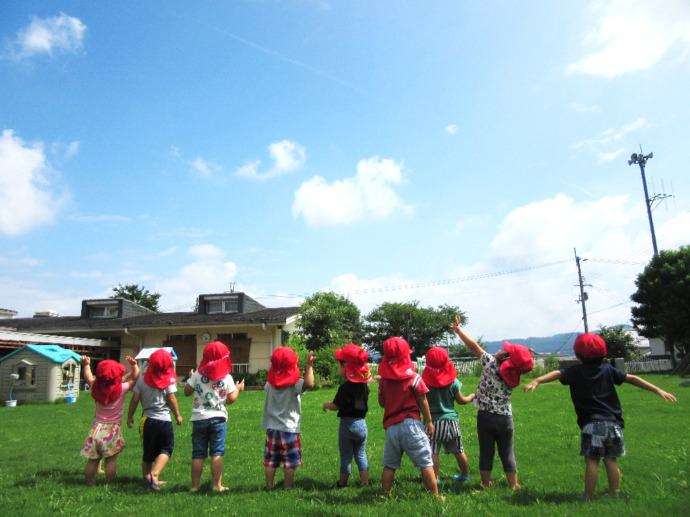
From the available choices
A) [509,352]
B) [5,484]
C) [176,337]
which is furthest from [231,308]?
[509,352]

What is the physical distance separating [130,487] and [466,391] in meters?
14.9

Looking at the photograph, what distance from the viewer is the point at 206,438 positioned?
564cm

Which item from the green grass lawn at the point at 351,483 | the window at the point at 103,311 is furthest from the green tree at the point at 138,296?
the green grass lawn at the point at 351,483

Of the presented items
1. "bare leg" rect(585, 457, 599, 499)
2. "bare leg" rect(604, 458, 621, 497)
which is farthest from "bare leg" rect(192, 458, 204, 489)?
"bare leg" rect(604, 458, 621, 497)

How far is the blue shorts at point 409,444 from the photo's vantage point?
16.2 feet

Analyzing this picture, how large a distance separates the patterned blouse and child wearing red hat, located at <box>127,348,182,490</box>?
3679mm

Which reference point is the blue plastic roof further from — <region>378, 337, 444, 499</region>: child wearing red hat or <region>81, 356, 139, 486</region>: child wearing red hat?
<region>378, 337, 444, 499</region>: child wearing red hat

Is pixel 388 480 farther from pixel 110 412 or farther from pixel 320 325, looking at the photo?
pixel 320 325

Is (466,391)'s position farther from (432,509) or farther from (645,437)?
(432,509)

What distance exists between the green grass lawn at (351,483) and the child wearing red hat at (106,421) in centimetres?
24

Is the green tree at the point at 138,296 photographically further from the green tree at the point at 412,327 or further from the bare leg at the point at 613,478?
the bare leg at the point at 613,478

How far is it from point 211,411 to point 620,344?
46.4 m

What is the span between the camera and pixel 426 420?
16.8 feet

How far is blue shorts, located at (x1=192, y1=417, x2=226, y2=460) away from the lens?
5598 millimetres
